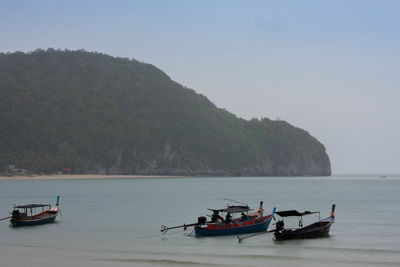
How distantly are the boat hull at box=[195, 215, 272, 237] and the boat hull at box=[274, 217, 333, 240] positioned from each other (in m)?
3.92

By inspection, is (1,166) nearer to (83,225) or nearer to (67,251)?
(83,225)

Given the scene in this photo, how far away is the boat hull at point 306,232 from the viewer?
4025 centimetres

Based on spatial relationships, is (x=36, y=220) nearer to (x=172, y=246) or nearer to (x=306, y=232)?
(x=172, y=246)

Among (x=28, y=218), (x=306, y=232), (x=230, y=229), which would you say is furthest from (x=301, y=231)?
(x=28, y=218)

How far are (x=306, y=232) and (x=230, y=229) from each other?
5.67 metres

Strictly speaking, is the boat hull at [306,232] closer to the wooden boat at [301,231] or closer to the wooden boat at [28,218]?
the wooden boat at [301,231]

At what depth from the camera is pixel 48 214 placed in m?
52.9

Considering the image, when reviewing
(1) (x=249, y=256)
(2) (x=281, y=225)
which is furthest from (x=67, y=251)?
(2) (x=281, y=225)

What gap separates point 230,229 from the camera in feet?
142

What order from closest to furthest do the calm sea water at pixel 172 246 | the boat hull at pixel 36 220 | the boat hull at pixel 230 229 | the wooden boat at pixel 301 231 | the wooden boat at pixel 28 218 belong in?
the calm sea water at pixel 172 246 < the wooden boat at pixel 301 231 < the boat hull at pixel 230 229 < the wooden boat at pixel 28 218 < the boat hull at pixel 36 220

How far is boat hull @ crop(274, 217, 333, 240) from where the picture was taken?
4025 centimetres

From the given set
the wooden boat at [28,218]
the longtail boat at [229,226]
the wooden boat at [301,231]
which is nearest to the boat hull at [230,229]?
the longtail boat at [229,226]

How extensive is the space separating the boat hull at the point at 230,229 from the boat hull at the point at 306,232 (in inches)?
154

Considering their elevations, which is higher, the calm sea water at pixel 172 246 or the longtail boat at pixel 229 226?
the longtail boat at pixel 229 226
